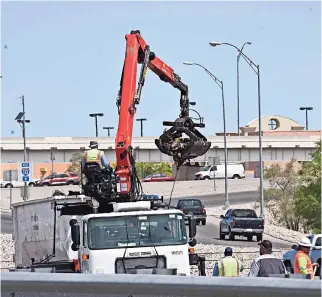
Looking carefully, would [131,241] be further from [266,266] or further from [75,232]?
[266,266]

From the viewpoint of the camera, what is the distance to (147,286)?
7.58 meters

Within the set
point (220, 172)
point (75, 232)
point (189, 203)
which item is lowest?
point (189, 203)

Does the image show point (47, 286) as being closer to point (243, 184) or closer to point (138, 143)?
point (243, 184)

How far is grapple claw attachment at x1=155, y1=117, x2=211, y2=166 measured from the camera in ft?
67.2

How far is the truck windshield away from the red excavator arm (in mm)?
1694

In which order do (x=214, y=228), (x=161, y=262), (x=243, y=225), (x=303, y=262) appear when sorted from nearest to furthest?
(x=303, y=262), (x=161, y=262), (x=243, y=225), (x=214, y=228)

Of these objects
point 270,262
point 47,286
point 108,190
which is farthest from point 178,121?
point 47,286

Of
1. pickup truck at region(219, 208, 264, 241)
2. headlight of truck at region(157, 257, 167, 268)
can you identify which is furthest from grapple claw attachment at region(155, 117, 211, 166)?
pickup truck at region(219, 208, 264, 241)

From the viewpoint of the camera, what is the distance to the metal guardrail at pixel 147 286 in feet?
22.4

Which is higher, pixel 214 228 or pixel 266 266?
pixel 266 266

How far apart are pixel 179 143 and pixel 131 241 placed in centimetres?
510

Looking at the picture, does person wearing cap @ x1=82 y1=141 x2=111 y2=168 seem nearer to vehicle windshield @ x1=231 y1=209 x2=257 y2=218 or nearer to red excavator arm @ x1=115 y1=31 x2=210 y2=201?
red excavator arm @ x1=115 y1=31 x2=210 y2=201

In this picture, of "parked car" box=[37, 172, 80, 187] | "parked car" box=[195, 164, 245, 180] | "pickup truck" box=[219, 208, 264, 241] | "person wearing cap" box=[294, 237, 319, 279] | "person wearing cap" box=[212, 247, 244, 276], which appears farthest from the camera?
"parked car" box=[195, 164, 245, 180]

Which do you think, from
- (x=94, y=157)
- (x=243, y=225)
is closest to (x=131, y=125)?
(x=94, y=157)
